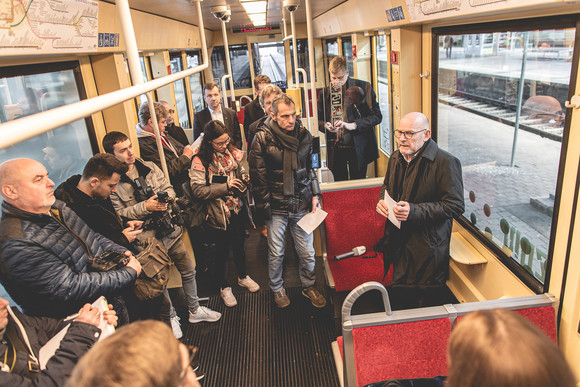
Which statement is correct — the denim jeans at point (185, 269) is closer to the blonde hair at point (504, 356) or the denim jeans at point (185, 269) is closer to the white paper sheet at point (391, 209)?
the white paper sheet at point (391, 209)

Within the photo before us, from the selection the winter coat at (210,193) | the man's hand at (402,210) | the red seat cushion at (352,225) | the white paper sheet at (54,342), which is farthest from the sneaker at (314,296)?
the white paper sheet at (54,342)

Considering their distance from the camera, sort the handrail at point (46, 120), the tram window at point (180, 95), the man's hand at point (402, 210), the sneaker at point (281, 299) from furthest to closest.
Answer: the tram window at point (180, 95), the sneaker at point (281, 299), the man's hand at point (402, 210), the handrail at point (46, 120)

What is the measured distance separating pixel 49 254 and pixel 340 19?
4.38 m

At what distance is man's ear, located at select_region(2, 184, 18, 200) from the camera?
169 centimetres

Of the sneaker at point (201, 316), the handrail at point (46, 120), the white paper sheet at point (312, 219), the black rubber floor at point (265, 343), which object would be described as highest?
the handrail at point (46, 120)

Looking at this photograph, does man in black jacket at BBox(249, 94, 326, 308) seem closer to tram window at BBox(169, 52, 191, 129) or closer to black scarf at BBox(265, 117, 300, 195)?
black scarf at BBox(265, 117, 300, 195)

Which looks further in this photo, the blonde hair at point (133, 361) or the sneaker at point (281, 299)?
the sneaker at point (281, 299)

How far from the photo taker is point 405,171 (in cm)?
267

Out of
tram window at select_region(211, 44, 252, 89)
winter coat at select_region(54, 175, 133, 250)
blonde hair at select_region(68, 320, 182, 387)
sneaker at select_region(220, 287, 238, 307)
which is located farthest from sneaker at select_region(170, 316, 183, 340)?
tram window at select_region(211, 44, 252, 89)

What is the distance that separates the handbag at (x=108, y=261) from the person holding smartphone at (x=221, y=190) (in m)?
1.13

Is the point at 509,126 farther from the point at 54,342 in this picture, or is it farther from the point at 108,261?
the point at 54,342

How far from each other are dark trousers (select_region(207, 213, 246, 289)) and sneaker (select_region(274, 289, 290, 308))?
0.48 meters

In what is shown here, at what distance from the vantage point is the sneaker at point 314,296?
356cm

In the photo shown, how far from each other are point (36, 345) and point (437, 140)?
3.31 metres
